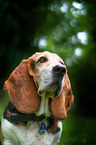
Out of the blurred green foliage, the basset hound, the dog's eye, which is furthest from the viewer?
the blurred green foliage

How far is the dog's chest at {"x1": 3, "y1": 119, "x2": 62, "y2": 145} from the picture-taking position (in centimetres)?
264

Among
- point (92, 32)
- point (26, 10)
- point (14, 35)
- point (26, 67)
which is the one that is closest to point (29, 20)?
point (26, 10)

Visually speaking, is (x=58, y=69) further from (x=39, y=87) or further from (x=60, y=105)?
(x=60, y=105)

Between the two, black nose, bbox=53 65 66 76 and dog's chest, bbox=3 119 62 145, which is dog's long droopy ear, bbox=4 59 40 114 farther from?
black nose, bbox=53 65 66 76

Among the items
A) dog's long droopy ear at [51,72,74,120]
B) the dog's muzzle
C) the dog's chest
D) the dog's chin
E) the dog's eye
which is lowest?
the dog's chest

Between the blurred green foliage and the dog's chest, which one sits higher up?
the blurred green foliage

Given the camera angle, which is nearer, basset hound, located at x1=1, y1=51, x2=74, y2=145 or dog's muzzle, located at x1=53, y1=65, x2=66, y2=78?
dog's muzzle, located at x1=53, y1=65, x2=66, y2=78

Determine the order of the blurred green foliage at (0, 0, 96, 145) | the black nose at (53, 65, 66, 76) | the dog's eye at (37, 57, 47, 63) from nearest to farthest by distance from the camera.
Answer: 1. the black nose at (53, 65, 66, 76)
2. the dog's eye at (37, 57, 47, 63)
3. the blurred green foliage at (0, 0, 96, 145)

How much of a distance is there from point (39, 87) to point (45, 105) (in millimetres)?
334

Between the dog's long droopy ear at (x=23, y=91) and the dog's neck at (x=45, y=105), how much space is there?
11cm

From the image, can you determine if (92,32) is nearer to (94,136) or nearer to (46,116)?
(94,136)

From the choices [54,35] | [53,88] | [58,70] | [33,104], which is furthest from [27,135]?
[54,35]

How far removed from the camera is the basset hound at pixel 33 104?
2574 millimetres

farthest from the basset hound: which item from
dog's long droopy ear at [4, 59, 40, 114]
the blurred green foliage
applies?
the blurred green foliage
